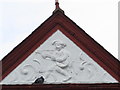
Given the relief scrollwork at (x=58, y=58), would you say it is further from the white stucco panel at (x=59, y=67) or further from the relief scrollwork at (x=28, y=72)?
the relief scrollwork at (x=28, y=72)

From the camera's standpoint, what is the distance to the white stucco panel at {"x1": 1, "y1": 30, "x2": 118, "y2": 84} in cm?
992

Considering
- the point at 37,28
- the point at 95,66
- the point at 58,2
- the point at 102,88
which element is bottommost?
the point at 102,88

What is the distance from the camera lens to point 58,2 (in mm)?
11078

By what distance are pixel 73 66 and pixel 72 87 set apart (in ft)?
1.89

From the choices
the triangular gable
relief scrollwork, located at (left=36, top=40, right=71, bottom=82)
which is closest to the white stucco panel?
relief scrollwork, located at (left=36, top=40, right=71, bottom=82)

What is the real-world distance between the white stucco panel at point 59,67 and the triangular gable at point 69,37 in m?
0.12

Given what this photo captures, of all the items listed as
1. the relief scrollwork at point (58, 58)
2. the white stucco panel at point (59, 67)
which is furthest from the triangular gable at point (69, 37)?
the relief scrollwork at point (58, 58)

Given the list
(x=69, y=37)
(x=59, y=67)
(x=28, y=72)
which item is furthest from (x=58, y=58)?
(x=28, y=72)

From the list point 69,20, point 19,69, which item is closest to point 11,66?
point 19,69

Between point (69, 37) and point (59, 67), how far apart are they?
0.90m

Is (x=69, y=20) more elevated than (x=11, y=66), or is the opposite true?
(x=69, y=20)

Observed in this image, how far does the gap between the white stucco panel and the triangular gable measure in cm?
12

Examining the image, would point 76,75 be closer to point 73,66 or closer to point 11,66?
point 73,66

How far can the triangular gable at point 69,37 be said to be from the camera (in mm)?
10102
